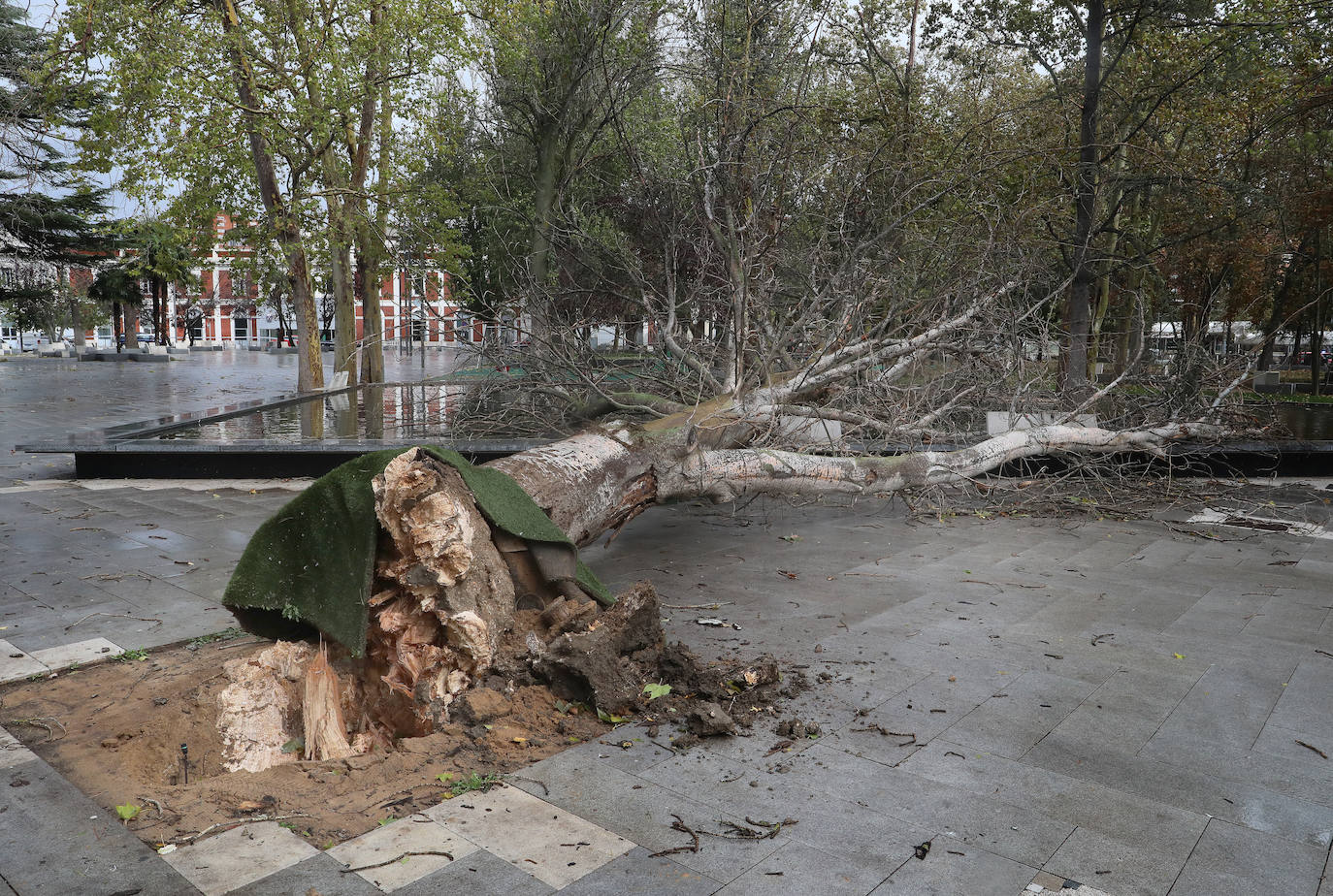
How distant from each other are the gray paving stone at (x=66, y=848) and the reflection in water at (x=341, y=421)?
18.2ft

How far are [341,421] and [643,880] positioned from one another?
36.8ft

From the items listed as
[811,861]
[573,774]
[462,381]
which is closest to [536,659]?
[573,774]

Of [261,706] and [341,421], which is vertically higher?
[341,421]

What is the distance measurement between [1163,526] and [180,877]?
7.71 metres

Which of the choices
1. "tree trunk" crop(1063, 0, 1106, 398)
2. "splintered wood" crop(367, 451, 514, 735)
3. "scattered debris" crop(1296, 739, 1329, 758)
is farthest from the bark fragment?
"tree trunk" crop(1063, 0, 1106, 398)

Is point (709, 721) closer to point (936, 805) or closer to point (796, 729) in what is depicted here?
point (796, 729)

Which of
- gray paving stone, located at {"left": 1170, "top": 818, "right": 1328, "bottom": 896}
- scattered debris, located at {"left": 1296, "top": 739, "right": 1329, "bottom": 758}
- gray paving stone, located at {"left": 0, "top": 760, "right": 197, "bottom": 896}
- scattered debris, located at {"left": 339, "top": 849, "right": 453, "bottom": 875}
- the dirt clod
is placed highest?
the dirt clod

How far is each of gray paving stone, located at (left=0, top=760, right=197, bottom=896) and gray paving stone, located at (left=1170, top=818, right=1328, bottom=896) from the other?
284cm

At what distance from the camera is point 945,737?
3.71 metres

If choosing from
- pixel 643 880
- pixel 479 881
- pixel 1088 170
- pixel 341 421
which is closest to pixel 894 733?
pixel 643 880

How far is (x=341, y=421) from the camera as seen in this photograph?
12.9 m

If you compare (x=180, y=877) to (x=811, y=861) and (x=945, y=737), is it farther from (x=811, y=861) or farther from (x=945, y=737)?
(x=945, y=737)

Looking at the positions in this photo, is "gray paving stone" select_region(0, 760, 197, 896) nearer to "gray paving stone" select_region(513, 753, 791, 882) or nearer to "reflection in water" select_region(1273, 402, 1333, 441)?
"gray paving stone" select_region(513, 753, 791, 882)

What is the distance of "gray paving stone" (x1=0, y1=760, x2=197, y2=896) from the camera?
2.62 m
